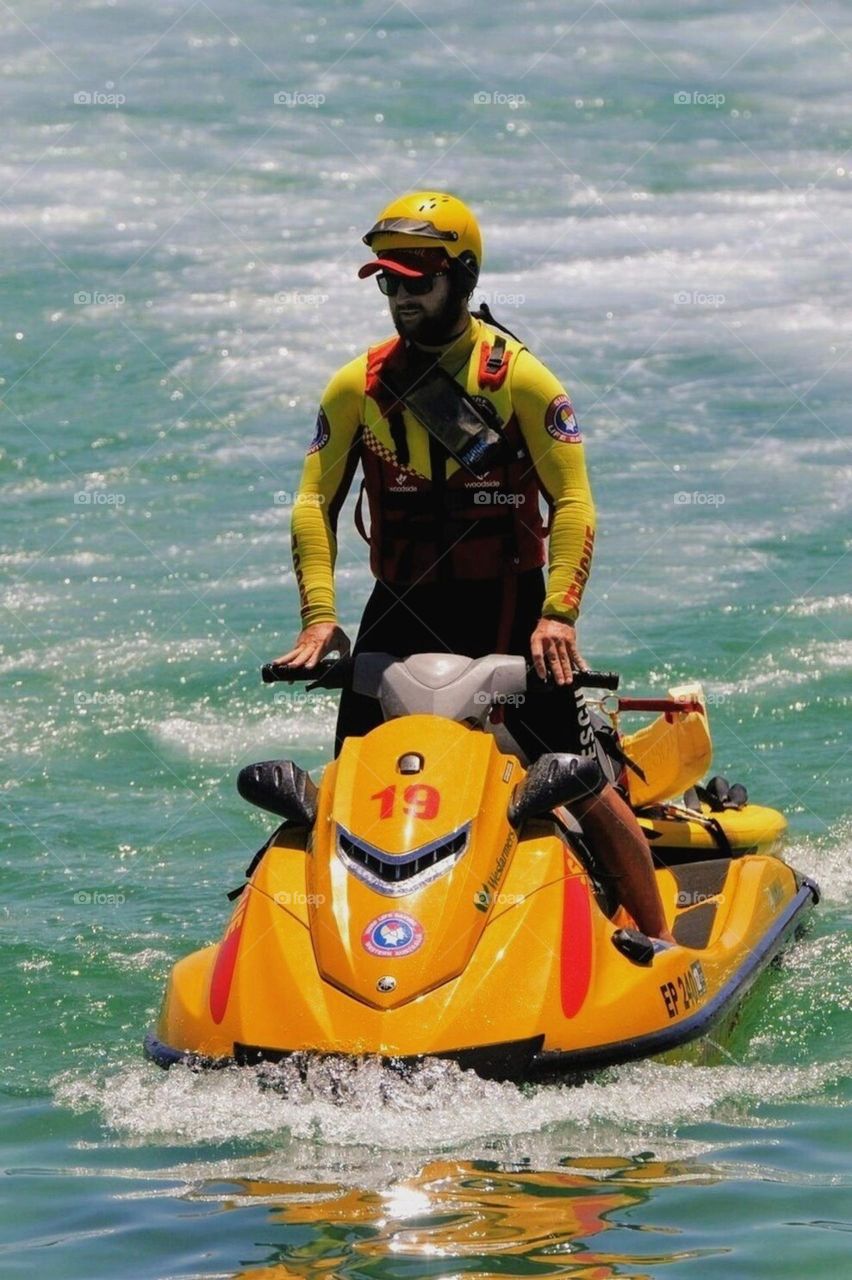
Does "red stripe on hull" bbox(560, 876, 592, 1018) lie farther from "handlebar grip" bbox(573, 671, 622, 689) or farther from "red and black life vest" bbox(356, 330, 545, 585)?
"red and black life vest" bbox(356, 330, 545, 585)

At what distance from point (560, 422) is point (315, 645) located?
3.30 feet

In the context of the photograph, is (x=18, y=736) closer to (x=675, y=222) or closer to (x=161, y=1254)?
(x=161, y=1254)

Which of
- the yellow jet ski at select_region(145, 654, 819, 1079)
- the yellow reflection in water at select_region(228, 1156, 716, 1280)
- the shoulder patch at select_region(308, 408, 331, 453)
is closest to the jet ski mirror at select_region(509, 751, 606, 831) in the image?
the yellow jet ski at select_region(145, 654, 819, 1079)

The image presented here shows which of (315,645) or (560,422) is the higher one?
(560,422)

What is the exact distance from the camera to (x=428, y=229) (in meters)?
6.05

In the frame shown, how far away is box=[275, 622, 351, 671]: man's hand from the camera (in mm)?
6020

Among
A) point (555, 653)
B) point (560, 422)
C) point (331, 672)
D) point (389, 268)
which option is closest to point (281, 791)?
point (331, 672)

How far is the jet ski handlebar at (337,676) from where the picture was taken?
5.85m

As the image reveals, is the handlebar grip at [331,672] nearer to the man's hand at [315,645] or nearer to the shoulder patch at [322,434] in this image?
the man's hand at [315,645]

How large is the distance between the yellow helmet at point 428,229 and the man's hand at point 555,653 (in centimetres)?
110

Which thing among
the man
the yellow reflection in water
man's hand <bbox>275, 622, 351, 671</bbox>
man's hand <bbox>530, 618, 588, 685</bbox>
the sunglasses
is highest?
the sunglasses

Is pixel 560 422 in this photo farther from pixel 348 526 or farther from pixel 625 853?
pixel 348 526

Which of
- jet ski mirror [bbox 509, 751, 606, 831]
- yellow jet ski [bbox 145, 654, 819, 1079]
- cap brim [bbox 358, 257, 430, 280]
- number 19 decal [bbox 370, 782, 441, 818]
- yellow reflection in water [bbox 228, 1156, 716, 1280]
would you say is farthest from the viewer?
cap brim [bbox 358, 257, 430, 280]

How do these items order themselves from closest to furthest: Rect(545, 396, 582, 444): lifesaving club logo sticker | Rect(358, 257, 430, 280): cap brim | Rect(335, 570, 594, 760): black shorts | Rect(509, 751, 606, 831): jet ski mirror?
Rect(509, 751, 606, 831): jet ski mirror, Rect(358, 257, 430, 280): cap brim, Rect(545, 396, 582, 444): lifesaving club logo sticker, Rect(335, 570, 594, 760): black shorts
